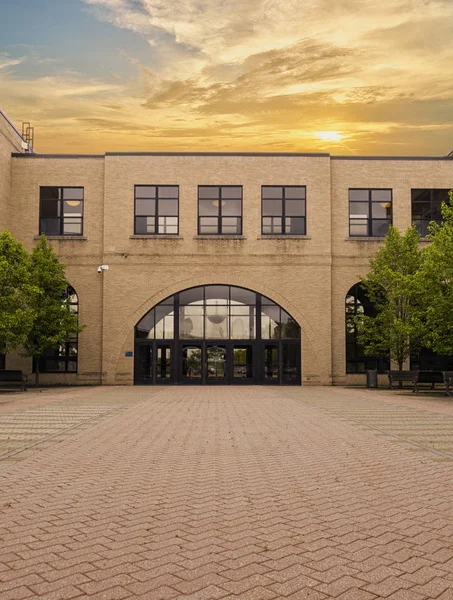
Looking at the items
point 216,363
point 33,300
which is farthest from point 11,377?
point 216,363

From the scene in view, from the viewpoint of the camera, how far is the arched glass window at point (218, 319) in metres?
31.7

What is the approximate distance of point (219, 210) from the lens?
3234 cm

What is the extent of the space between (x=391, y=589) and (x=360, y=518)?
72.7 inches

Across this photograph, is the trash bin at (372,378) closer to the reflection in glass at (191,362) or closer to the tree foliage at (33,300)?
the reflection in glass at (191,362)

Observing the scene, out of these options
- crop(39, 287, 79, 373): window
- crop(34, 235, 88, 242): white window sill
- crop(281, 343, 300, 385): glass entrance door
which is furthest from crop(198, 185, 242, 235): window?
crop(39, 287, 79, 373): window

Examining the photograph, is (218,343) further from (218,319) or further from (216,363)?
(218,319)

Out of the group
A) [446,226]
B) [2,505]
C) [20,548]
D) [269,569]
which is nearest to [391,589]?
[269,569]

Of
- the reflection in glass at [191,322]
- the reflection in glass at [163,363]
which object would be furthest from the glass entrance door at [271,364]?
the reflection in glass at [163,363]

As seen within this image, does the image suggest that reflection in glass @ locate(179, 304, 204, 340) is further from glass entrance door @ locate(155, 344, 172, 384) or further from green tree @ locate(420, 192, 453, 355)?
green tree @ locate(420, 192, 453, 355)

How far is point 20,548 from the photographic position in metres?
5.43

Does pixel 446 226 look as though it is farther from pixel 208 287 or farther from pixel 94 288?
pixel 94 288

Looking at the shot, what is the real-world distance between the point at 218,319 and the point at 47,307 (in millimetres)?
8263

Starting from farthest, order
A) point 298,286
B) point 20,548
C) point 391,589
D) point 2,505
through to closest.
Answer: point 298,286 < point 2,505 < point 20,548 < point 391,589

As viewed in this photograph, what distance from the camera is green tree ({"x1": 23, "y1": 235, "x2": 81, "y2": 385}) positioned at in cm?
2836
